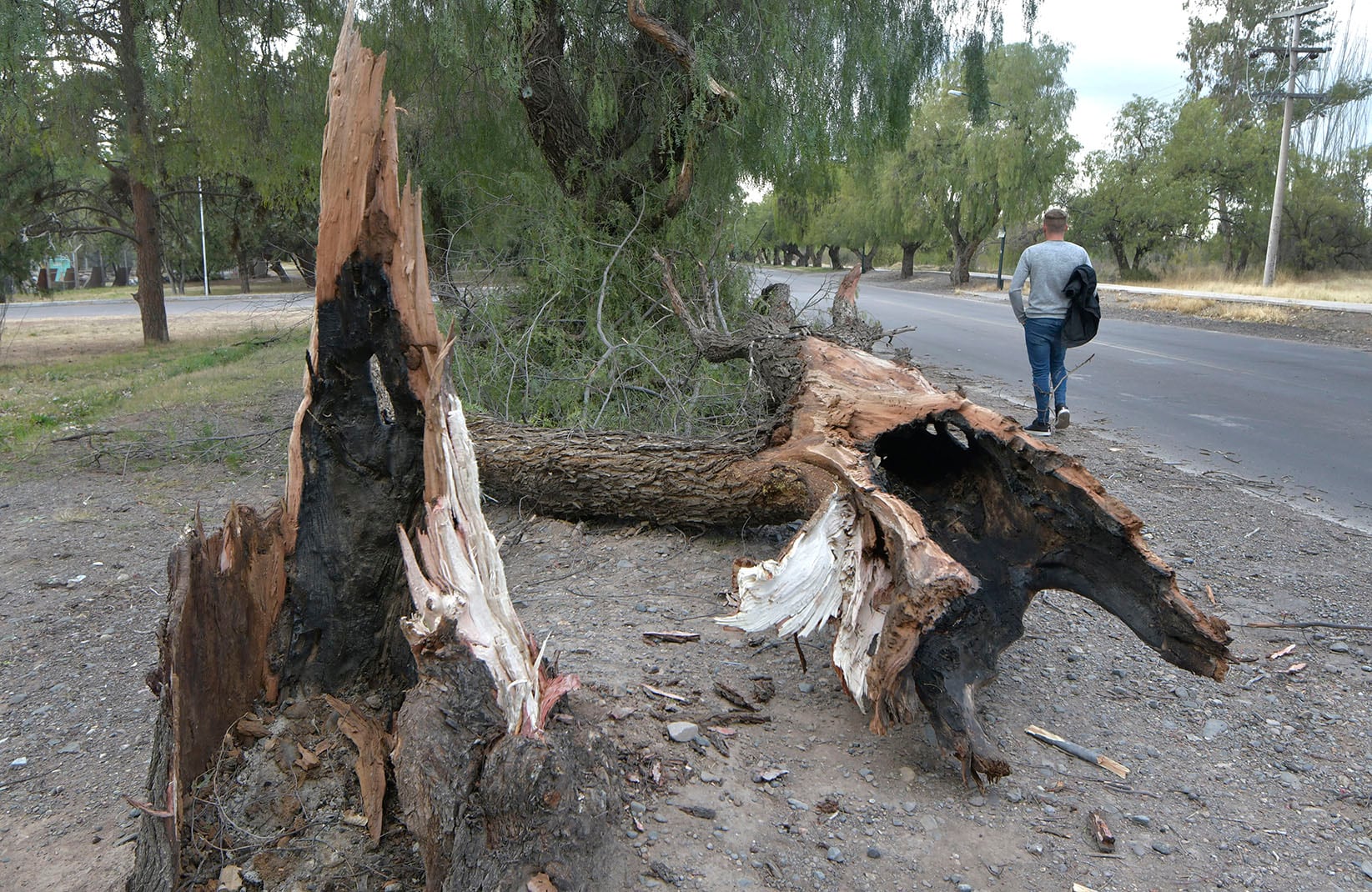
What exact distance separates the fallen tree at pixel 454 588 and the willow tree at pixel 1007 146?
29707 mm

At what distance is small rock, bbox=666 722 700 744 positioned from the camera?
301 cm

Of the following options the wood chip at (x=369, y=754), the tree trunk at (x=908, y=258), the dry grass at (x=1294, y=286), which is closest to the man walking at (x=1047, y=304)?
the wood chip at (x=369, y=754)

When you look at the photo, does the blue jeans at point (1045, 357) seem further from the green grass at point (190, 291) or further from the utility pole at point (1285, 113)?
the green grass at point (190, 291)

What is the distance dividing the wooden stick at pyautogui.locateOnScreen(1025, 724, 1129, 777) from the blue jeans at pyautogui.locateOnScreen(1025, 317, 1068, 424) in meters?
4.76

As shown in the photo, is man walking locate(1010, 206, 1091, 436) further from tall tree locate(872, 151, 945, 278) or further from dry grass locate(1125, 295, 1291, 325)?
tall tree locate(872, 151, 945, 278)

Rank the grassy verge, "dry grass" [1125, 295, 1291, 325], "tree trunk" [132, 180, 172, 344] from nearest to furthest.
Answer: "tree trunk" [132, 180, 172, 344] → "dry grass" [1125, 295, 1291, 325] → the grassy verge

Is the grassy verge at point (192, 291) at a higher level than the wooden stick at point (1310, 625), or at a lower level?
higher

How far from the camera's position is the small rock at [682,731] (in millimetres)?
3014

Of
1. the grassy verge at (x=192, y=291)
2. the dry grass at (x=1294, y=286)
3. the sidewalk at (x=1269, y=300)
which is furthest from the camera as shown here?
the grassy verge at (x=192, y=291)

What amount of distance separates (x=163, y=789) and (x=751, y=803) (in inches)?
62.8

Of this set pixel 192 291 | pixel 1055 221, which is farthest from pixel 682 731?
pixel 192 291

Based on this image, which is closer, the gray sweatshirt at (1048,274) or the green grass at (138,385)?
the gray sweatshirt at (1048,274)

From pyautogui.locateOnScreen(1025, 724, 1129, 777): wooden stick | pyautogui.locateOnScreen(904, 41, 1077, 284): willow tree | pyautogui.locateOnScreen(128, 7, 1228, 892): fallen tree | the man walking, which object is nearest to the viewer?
pyautogui.locateOnScreen(128, 7, 1228, 892): fallen tree

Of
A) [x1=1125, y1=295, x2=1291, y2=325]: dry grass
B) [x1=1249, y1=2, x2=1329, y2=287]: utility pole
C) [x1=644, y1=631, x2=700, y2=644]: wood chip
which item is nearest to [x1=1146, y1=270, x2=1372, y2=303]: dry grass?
[x1=1249, y1=2, x2=1329, y2=287]: utility pole
